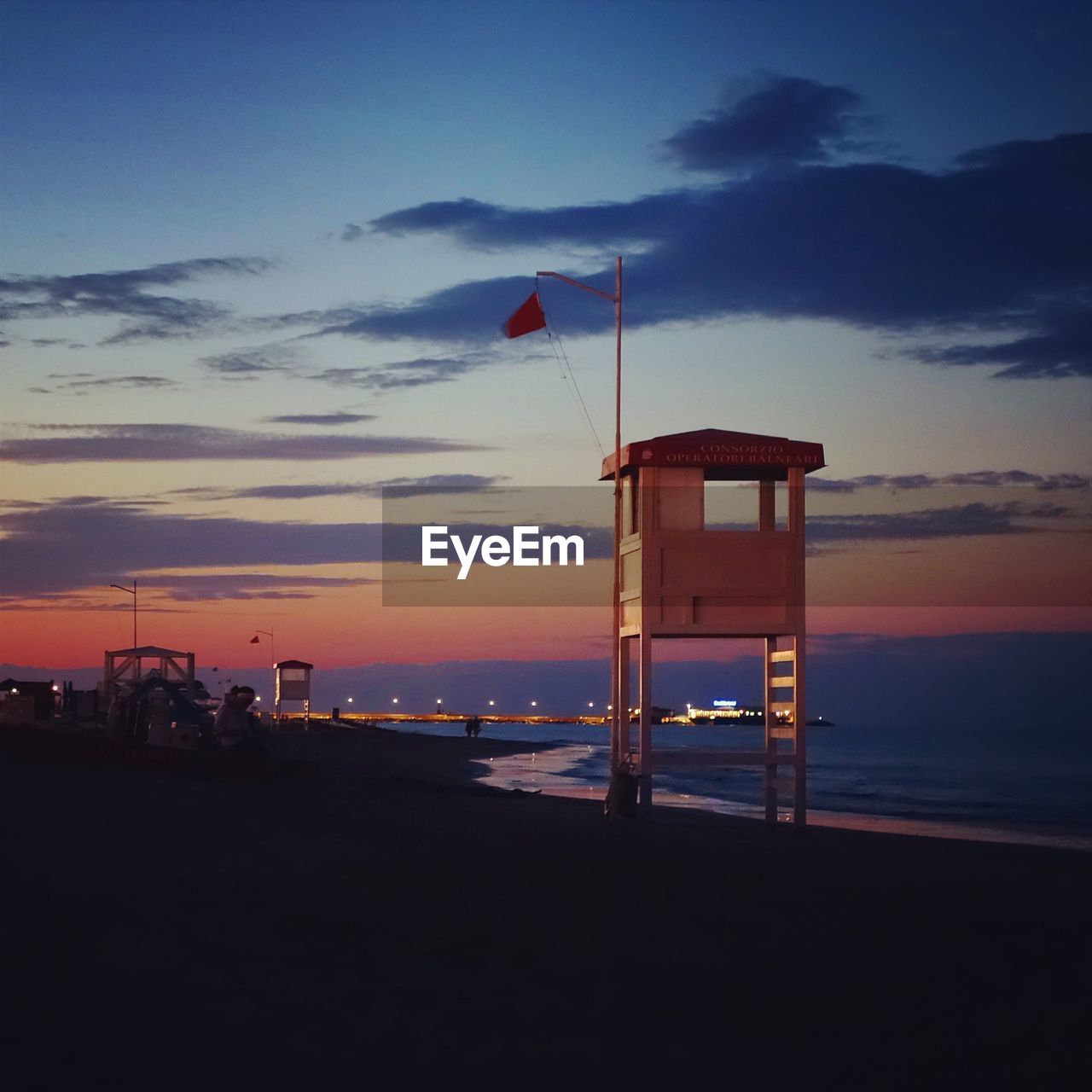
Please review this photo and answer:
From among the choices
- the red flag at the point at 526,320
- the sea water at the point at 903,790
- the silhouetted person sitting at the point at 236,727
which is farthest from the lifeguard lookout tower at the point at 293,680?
the red flag at the point at 526,320

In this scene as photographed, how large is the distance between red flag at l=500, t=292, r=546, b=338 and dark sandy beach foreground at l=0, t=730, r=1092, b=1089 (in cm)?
763

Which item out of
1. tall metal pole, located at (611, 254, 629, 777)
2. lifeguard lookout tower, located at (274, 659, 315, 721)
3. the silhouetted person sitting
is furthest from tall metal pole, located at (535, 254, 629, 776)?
lifeguard lookout tower, located at (274, 659, 315, 721)

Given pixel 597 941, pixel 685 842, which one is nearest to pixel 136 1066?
pixel 597 941

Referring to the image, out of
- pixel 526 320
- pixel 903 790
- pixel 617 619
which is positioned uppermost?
pixel 526 320

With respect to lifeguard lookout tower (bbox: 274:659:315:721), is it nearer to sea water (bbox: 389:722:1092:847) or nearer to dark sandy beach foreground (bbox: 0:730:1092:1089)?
sea water (bbox: 389:722:1092:847)

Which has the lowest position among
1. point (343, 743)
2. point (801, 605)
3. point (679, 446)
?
point (343, 743)

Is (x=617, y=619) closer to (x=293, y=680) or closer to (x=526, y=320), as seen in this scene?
(x=526, y=320)

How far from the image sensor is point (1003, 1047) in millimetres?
6605

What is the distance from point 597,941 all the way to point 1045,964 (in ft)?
9.00

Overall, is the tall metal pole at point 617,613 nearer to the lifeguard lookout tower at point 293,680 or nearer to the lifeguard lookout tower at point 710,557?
the lifeguard lookout tower at point 710,557

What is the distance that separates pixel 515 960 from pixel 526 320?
498 inches

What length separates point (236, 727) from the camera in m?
24.6

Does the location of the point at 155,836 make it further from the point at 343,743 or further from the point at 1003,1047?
the point at 343,743

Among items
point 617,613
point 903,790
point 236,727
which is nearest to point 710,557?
point 617,613
